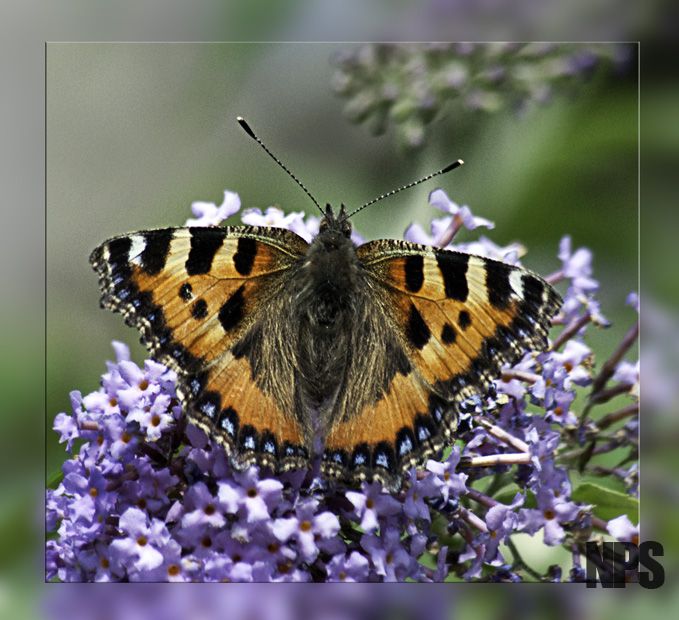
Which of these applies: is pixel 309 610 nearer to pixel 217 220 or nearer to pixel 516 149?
pixel 217 220

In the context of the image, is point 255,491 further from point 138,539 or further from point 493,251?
point 493,251

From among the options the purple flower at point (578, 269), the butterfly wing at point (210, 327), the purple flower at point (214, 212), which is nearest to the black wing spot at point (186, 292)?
the butterfly wing at point (210, 327)

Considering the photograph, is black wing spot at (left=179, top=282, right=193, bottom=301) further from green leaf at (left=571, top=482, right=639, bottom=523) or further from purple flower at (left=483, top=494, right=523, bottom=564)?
green leaf at (left=571, top=482, right=639, bottom=523)

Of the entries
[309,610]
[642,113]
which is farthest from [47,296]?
[642,113]

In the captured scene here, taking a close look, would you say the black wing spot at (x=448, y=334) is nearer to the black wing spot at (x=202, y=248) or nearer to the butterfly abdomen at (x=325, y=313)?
the butterfly abdomen at (x=325, y=313)

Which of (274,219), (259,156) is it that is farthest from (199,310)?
(259,156)
